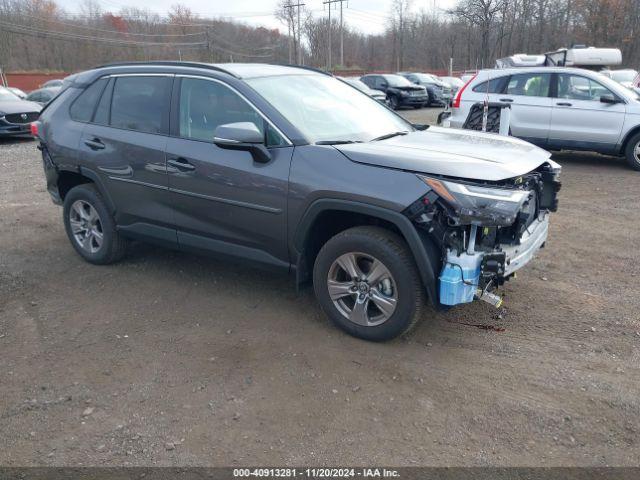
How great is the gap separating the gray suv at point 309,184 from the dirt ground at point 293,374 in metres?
0.40

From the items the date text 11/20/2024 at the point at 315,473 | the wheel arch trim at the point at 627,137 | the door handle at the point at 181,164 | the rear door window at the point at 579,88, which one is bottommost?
Answer: the date text 11/20/2024 at the point at 315,473

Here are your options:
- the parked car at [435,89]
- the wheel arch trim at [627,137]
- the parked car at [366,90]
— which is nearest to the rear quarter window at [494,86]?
the parked car at [366,90]

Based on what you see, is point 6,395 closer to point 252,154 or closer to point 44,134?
point 252,154

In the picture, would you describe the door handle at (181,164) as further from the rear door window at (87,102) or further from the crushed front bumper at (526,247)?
the crushed front bumper at (526,247)

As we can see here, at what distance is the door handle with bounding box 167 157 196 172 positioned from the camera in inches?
160

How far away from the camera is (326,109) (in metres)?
4.18

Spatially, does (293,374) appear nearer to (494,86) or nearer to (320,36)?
(494,86)

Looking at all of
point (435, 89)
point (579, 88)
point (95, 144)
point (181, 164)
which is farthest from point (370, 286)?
point (435, 89)

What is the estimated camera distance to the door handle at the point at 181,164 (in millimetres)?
4062

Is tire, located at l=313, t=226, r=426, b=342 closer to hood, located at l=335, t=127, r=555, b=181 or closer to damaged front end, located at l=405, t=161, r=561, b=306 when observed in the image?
damaged front end, located at l=405, t=161, r=561, b=306

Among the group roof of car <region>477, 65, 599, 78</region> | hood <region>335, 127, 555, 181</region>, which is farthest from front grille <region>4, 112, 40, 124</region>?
hood <region>335, 127, 555, 181</region>

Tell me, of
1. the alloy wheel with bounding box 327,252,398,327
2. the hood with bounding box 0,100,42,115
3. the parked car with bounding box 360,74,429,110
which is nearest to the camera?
the alloy wheel with bounding box 327,252,398,327

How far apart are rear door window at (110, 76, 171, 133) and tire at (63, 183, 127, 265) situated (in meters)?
0.76

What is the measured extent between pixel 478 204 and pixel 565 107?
7558 millimetres
